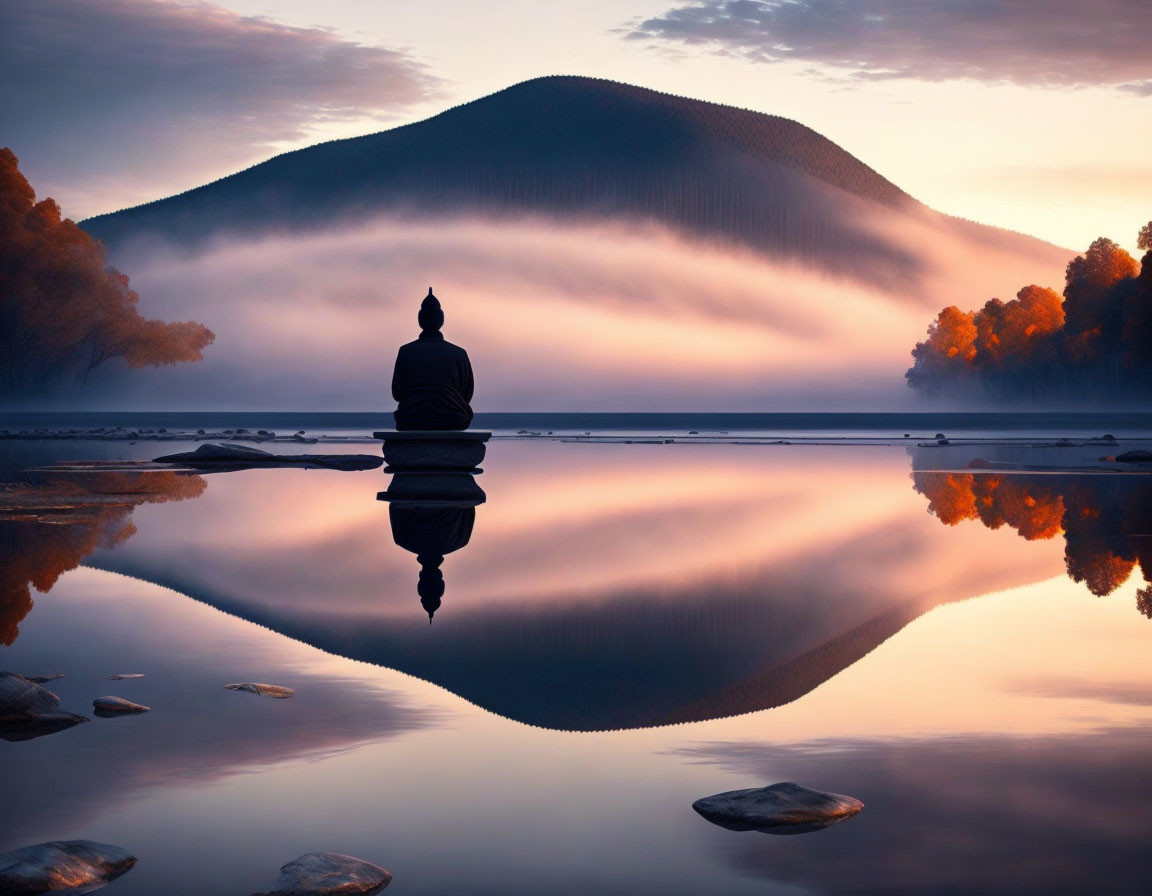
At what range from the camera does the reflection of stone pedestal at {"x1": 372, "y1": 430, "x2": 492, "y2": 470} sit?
89.6 ft

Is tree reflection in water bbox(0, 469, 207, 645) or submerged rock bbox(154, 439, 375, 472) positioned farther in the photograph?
submerged rock bbox(154, 439, 375, 472)

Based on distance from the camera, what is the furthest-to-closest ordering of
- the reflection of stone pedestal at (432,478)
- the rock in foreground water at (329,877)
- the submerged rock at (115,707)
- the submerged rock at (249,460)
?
1. the submerged rock at (249,460)
2. the reflection of stone pedestal at (432,478)
3. the submerged rock at (115,707)
4. the rock in foreground water at (329,877)

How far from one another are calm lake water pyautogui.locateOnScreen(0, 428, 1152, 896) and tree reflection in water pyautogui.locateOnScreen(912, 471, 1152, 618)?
8.4 inches

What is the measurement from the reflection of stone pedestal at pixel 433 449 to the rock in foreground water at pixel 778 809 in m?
21.5

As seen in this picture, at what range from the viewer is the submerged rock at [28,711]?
275 inches

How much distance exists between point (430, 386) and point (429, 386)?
3 cm

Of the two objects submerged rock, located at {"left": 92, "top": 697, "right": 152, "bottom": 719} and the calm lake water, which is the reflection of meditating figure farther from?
submerged rock, located at {"left": 92, "top": 697, "right": 152, "bottom": 719}

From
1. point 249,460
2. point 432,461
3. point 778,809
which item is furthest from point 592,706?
point 249,460

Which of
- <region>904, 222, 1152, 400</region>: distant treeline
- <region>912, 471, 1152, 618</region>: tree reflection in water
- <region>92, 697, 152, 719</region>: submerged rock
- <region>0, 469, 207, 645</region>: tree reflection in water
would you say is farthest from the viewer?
<region>904, 222, 1152, 400</region>: distant treeline

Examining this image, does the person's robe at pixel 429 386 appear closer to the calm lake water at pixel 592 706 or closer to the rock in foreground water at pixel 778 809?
the calm lake water at pixel 592 706

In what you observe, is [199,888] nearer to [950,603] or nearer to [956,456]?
[950,603]

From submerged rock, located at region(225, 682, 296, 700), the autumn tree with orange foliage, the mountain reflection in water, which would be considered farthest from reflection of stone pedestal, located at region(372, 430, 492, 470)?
the autumn tree with orange foliage

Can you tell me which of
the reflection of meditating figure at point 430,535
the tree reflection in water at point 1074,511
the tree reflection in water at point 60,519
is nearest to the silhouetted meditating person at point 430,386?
the reflection of meditating figure at point 430,535

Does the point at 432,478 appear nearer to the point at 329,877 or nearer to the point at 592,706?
the point at 592,706
